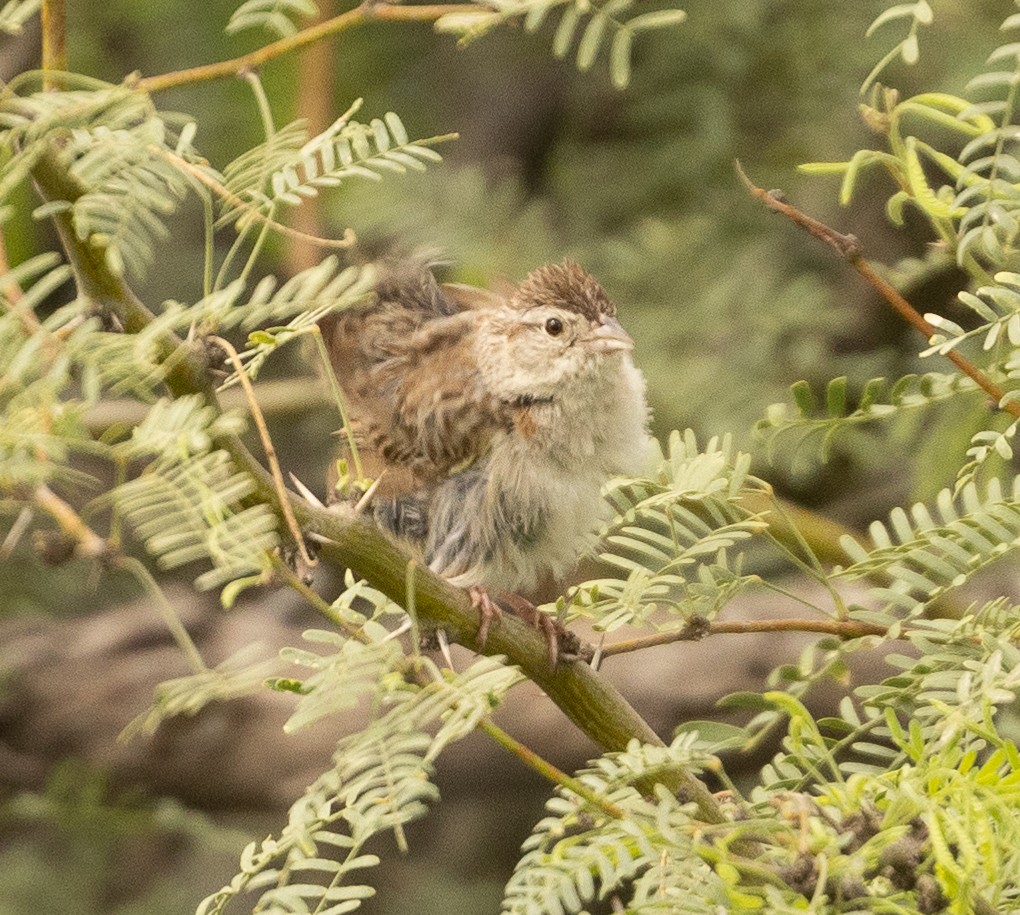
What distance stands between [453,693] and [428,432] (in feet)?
4.76

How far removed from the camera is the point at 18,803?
3.74 metres

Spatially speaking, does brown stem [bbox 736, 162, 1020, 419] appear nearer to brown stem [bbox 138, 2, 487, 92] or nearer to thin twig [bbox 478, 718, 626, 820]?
brown stem [bbox 138, 2, 487, 92]

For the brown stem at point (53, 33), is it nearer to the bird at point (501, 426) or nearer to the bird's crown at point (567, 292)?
the bird at point (501, 426)

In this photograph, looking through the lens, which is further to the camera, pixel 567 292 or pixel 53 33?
pixel 567 292

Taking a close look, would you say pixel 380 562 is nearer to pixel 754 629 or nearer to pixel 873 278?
pixel 754 629

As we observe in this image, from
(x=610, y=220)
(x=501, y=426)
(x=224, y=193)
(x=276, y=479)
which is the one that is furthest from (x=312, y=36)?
(x=610, y=220)

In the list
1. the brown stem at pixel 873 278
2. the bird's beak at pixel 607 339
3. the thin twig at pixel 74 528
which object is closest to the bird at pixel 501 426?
the bird's beak at pixel 607 339

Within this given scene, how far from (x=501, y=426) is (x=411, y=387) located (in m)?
0.21

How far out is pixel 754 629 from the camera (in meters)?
1.46

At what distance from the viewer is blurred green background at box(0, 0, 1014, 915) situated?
3.48 meters

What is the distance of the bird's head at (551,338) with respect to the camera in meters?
2.61

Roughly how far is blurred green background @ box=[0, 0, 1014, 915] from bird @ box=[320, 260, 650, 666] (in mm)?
492

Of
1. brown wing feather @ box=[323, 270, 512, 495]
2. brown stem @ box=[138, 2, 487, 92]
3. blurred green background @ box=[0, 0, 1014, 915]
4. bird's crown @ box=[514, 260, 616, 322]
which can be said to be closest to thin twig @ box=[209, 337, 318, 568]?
brown stem @ box=[138, 2, 487, 92]

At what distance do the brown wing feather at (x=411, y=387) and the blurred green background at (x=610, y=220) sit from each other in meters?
0.36
